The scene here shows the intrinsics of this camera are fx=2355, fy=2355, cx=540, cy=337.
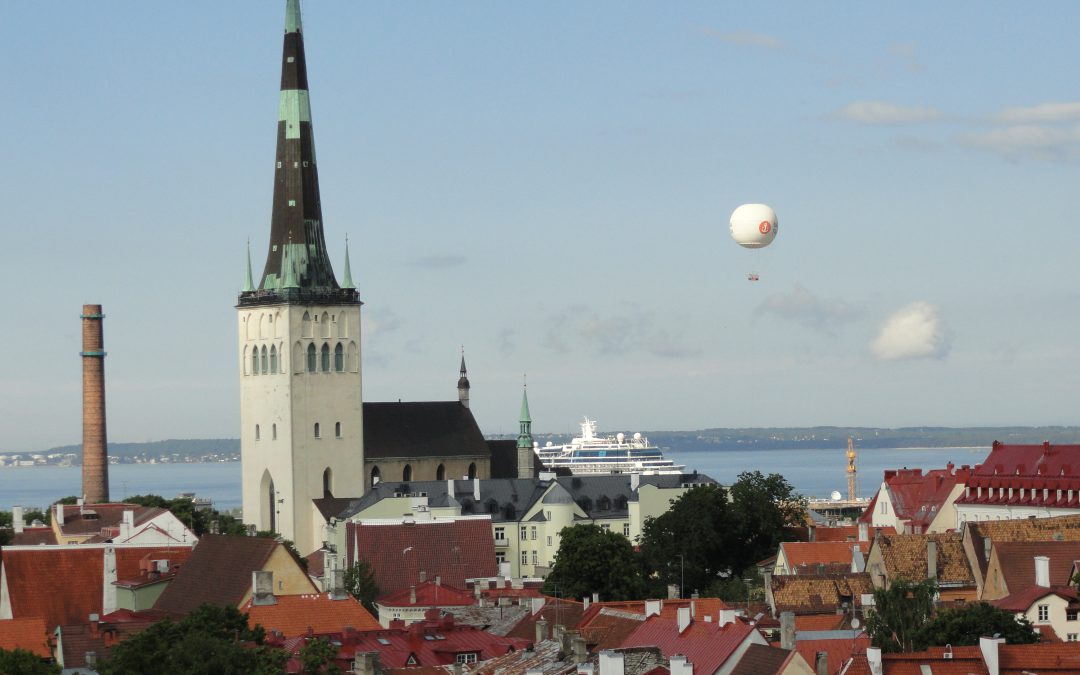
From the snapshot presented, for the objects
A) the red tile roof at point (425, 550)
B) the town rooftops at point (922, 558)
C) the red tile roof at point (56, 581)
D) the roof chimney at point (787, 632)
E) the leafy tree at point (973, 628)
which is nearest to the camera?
the roof chimney at point (787, 632)

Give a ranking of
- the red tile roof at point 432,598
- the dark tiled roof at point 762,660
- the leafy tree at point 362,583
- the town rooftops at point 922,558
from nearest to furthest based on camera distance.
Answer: the dark tiled roof at point 762,660, the town rooftops at point 922,558, the red tile roof at point 432,598, the leafy tree at point 362,583

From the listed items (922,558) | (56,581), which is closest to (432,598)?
(56,581)

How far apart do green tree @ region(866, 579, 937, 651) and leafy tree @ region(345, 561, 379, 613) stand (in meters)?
26.0

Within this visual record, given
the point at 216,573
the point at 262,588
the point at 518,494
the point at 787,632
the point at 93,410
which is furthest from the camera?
the point at 93,410

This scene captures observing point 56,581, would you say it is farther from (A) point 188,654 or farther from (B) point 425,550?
(A) point 188,654

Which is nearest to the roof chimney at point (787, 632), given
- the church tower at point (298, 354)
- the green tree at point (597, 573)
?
the green tree at point (597, 573)

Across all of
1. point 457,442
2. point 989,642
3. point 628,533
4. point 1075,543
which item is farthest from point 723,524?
point 989,642

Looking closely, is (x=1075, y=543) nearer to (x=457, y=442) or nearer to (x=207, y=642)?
(x=207, y=642)

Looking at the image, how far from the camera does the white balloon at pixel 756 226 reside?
67.9 meters

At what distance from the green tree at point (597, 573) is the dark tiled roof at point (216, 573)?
12806 millimetres

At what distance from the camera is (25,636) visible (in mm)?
52219

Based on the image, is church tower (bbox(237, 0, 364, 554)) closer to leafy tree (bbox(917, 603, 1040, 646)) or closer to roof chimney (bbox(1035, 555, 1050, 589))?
roof chimney (bbox(1035, 555, 1050, 589))

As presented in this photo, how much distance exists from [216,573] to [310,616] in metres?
7.53

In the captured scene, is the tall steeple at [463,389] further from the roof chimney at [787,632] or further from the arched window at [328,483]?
the roof chimney at [787,632]
